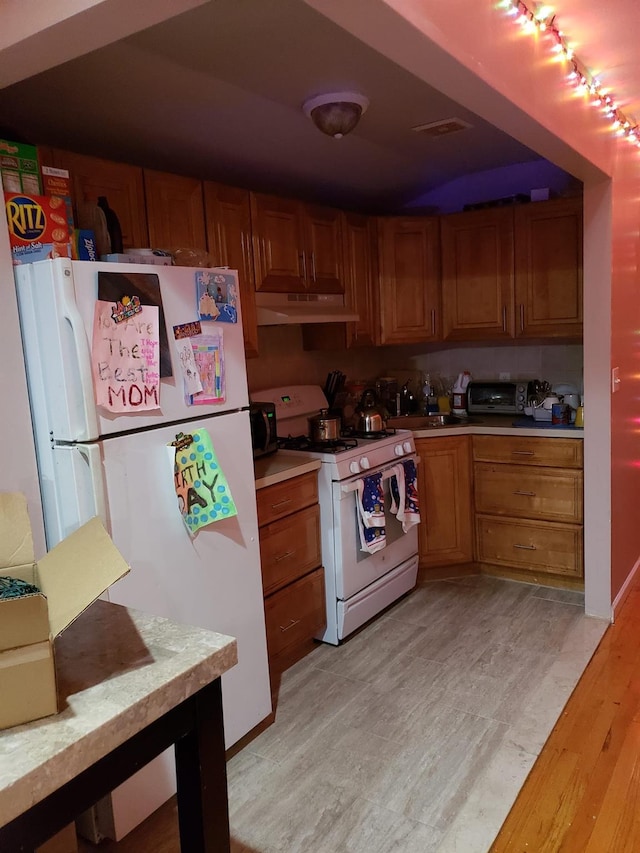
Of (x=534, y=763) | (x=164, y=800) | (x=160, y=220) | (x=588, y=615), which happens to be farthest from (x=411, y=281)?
(x=164, y=800)

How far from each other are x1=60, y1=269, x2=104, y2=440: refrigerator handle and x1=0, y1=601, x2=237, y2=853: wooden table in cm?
67

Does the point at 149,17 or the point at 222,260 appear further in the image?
the point at 222,260

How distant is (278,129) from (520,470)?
2.09 meters

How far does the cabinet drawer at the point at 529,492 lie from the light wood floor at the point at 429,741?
1.59 ft

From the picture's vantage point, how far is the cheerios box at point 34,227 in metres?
1.72

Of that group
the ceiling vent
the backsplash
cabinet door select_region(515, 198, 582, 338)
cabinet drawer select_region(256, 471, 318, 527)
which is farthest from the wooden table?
cabinet door select_region(515, 198, 582, 338)

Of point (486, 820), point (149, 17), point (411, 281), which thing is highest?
point (149, 17)

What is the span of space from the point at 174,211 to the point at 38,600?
6.61ft

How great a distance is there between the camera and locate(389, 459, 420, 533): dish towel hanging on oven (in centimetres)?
325

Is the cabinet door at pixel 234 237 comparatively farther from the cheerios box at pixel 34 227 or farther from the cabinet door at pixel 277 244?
the cheerios box at pixel 34 227

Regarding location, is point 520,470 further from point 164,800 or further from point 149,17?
point 149,17

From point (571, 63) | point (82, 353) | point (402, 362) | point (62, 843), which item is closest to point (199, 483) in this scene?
point (82, 353)

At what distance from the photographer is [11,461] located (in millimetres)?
1729

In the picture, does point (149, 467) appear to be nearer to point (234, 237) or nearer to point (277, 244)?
point (234, 237)
